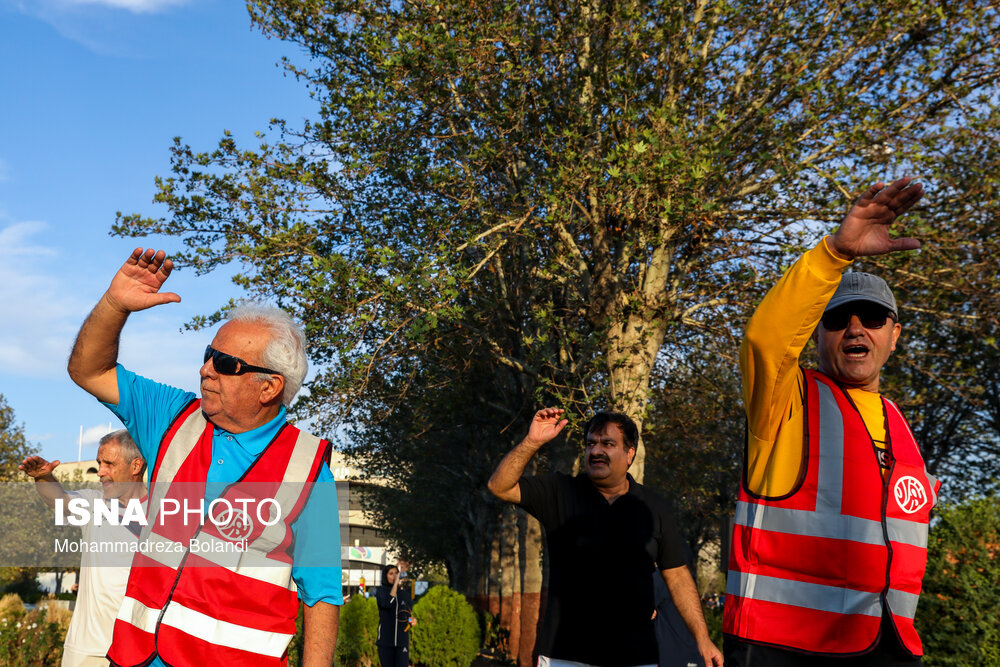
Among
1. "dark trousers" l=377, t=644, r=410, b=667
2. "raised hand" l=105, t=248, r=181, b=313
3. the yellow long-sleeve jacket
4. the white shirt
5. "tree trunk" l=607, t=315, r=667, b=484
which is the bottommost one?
"dark trousers" l=377, t=644, r=410, b=667

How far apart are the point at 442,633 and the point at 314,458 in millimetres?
16459

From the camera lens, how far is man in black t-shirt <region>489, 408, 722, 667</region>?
480cm

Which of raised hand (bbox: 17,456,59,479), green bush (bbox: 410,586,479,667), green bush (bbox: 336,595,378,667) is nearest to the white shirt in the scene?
raised hand (bbox: 17,456,59,479)

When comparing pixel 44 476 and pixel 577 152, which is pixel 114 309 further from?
pixel 577 152

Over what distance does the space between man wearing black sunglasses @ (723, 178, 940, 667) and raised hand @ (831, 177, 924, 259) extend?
0.07 meters

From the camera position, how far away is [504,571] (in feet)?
82.7

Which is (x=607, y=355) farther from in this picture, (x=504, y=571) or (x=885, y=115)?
(x=504, y=571)

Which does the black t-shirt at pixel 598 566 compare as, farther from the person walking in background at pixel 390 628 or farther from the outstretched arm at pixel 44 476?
the person walking in background at pixel 390 628

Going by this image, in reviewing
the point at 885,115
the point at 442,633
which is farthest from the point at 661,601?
the point at 442,633

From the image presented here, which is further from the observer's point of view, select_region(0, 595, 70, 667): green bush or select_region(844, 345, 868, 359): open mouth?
select_region(0, 595, 70, 667): green bush

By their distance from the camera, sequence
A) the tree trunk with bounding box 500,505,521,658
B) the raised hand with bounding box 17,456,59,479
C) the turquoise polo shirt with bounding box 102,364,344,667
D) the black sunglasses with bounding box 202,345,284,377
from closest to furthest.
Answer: the turquoise polo shirt with bounding box 102,364,344,667 → the black sunglasses with bounding box 202,345,284,377 → the raised hand with bounding box 17,456,59,479 → the tree trunk with bounding box 500,505,521,658

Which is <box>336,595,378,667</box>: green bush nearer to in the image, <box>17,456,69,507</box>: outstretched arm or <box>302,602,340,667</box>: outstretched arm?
<box>17,456,69,507</box>: outstretched arm

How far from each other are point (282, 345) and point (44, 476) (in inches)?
122

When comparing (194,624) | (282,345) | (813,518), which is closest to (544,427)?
(282,345)
